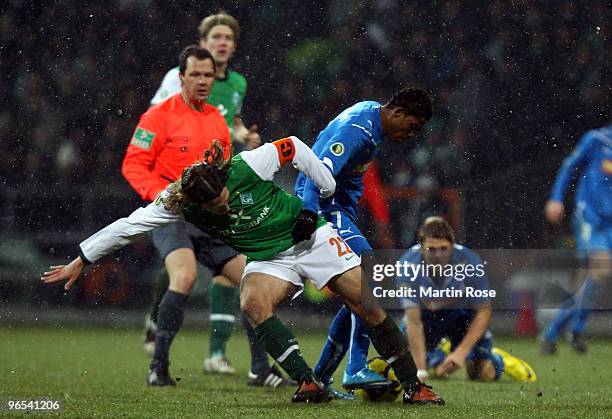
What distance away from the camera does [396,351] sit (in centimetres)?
526

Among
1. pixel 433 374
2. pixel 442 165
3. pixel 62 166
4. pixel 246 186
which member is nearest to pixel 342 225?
pixel 246 186

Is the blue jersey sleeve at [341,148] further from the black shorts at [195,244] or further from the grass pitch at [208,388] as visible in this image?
the black shorts at [195,244]

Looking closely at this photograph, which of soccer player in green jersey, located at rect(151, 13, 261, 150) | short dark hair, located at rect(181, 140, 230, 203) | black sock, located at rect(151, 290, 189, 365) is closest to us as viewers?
short dark hair, located at rect(181, 140, 230, 203)

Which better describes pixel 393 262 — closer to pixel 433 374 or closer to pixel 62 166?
pixel 433 374

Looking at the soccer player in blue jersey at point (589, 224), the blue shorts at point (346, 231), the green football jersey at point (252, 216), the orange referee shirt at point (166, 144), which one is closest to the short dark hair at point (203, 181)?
the green football jersey at point (252, 216)

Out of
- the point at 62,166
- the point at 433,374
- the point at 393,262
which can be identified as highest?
the point at 62,166

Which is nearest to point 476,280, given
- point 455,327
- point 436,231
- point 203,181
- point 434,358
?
point 455,327

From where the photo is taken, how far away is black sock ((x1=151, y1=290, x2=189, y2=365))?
6324 mm

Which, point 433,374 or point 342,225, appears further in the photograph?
point 433,374

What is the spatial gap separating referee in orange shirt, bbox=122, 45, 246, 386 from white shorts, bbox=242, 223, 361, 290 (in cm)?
133

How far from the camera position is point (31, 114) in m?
12.6

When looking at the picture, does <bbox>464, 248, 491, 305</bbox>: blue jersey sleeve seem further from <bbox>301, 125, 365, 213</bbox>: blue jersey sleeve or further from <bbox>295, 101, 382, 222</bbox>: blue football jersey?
<bbox>301, 125, 365, 213</bbox>: blue jersey sleeve

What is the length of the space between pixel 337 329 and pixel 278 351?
798 mm

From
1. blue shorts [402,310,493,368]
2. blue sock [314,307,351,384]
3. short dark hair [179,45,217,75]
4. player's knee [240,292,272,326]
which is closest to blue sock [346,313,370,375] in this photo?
blue sock [314,307,351,384]
